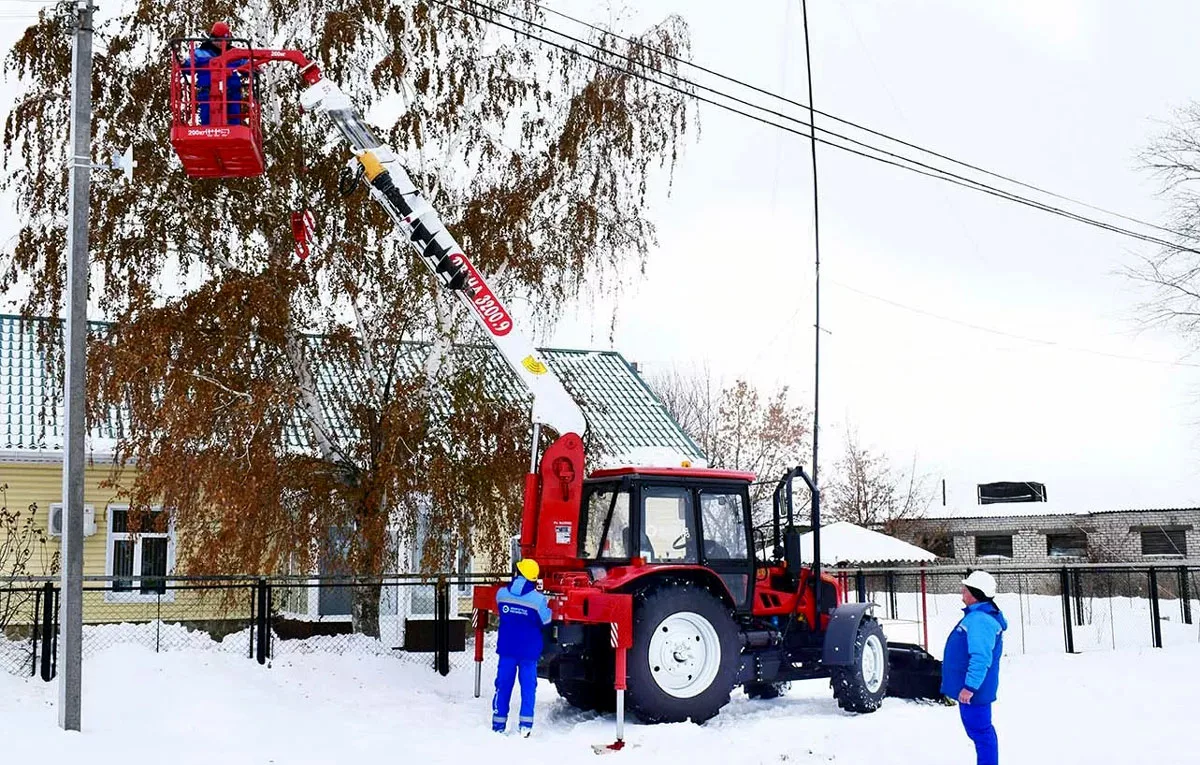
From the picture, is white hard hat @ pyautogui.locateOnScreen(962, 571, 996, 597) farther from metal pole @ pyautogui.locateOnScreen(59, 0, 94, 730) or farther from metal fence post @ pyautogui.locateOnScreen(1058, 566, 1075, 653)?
metal fence post @ pyautogui.locateOnScreen(1058, 566, 1075, 653)

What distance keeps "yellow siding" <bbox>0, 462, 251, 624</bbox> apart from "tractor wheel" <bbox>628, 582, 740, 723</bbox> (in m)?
9.41

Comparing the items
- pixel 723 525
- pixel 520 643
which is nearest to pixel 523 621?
pixel 520 643

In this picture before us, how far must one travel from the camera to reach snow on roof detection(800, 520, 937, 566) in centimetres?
1977

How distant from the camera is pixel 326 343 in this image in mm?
15969

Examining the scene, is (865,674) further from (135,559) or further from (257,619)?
(135,559)

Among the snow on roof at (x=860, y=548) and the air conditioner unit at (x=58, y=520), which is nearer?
the air conditioner unit at (x=58, y=520)

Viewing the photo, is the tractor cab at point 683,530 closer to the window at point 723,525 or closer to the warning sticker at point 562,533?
the window at point 723,525

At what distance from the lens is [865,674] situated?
13180 mm

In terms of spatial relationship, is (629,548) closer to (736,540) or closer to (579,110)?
(736,540)

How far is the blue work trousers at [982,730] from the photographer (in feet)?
28.1

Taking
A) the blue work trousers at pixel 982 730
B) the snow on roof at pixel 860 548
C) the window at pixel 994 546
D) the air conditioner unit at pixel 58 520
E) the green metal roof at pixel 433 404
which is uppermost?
the green metal roof at pixel 433 404

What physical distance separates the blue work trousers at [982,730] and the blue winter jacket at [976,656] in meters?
0.06

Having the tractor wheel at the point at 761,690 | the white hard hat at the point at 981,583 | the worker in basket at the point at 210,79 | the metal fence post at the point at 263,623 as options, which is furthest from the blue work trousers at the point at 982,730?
the metal fence post at the point at 263,623

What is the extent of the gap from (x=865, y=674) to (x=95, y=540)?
13029mm
